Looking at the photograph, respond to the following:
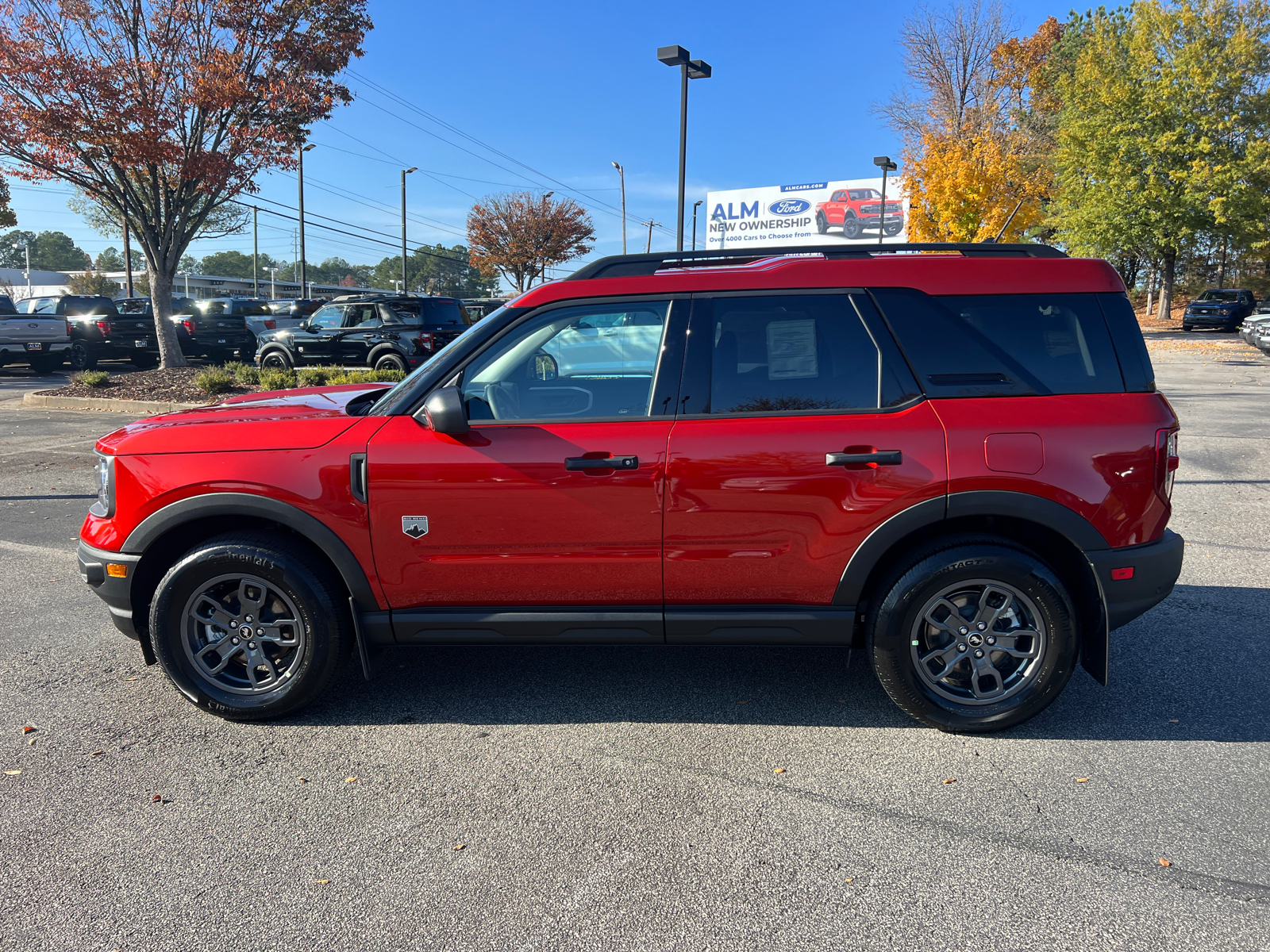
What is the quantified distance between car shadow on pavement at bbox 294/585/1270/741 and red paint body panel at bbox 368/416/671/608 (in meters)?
0.44

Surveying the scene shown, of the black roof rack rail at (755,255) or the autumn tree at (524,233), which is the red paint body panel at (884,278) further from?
the autumn tree at (524,233)

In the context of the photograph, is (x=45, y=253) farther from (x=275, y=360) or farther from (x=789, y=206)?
(x=275, y=360)

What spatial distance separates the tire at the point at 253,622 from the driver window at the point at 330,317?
14.3 m

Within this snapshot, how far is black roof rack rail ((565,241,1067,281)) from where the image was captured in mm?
3627

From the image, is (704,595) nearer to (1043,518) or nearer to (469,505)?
(469,505)

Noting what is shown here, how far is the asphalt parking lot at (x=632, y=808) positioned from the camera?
2.42 metres

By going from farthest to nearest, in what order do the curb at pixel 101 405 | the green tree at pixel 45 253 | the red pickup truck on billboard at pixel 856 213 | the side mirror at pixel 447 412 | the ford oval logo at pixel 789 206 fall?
1. the green tree at pixel 45 253
2. the ford oval logo at pixel 789 206
3. the red pickup truck on billboard at pixel 856 213
4. the curb at pixel 101 405
5. the side mirror at pixel 447 412

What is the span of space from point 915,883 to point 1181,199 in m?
43.9

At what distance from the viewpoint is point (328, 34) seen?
51.2ft

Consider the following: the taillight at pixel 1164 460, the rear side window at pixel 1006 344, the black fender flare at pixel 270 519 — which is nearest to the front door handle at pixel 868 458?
the rear side window at pixel 1006 344

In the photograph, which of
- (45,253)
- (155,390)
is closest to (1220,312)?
(155,390)

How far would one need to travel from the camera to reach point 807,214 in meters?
51.9

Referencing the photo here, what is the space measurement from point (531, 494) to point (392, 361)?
13.8m

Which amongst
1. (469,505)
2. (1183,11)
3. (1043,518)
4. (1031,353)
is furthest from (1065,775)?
(1183,11)
